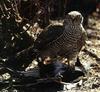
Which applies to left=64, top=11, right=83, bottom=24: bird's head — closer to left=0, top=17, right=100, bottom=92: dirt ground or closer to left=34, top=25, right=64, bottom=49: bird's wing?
left=34, top=25, right=64, bottom=49: bird's wing

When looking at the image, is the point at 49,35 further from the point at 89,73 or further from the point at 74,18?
the point at 89,73

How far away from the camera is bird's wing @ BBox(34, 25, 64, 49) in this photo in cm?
514

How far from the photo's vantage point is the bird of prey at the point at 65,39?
4.96 m

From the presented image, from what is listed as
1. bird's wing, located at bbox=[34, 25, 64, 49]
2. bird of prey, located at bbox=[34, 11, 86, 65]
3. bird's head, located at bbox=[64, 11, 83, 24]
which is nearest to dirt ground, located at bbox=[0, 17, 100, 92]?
bird of prey, located at bbox=[34, 11, 86, 65]

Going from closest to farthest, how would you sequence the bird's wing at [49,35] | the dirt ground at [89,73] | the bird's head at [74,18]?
the bird's head at [74,18]
the dirt ground at [89,73]
the bird's wing at [49,35]

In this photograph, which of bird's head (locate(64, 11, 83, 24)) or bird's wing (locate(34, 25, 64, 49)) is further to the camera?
bird's wing (locate(34, 25, 64, 49))

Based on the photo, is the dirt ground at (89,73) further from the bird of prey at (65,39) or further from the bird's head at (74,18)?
the bird's head at (74,18)

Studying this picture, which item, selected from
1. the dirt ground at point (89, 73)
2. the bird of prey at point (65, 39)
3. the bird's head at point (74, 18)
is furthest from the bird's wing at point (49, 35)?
the dirt ground at point (89, 73)

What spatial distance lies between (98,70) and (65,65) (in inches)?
18.5

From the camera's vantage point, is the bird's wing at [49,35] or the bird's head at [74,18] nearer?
the bird's head at [74,18]

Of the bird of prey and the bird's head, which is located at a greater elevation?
the bird's head

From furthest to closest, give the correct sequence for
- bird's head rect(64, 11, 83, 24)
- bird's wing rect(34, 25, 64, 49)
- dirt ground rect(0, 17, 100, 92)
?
bird's wing rect(34, 25, 64, 49) < dirt ground rect(0, 17, 100, 92) < bird's head rect(64, 11, 83, 24)

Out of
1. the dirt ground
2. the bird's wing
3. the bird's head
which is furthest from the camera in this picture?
the bird's wing

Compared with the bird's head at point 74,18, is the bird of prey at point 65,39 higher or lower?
lower
